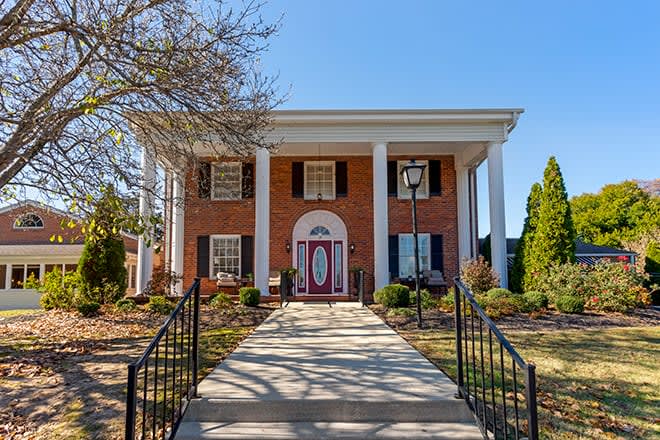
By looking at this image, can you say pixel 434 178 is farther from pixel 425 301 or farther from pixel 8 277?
pixel 8 277

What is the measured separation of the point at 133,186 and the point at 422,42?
7.96 m

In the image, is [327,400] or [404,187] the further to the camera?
[404,187]

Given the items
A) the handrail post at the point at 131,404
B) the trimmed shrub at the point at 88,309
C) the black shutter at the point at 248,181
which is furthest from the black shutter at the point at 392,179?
the handrail post at the point at 131,404

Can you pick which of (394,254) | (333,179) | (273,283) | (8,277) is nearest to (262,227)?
(273,283)

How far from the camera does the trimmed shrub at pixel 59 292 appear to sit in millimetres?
11633

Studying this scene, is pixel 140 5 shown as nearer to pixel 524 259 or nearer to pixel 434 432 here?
pixel 434 432

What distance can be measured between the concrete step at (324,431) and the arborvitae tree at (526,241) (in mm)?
10897

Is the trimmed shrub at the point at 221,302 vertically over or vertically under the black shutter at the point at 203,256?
under

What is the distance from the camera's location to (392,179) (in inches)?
642

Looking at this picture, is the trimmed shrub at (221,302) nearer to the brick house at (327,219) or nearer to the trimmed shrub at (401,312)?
the brick house at (327,219)

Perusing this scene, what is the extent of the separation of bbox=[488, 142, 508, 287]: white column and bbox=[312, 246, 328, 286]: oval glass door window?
563cm

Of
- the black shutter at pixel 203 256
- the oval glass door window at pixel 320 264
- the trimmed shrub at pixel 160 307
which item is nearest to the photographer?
the trimmed shrub at pixel 160 307

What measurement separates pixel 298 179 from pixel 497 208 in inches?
270

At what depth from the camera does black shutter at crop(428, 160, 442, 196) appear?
16.2 m
